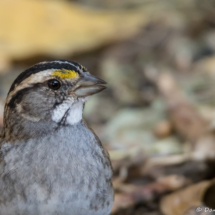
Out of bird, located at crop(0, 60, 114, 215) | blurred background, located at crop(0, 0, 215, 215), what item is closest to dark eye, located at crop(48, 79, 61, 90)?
bird, located at crop(0, 60, 114, 215)

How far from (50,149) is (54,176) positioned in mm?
148

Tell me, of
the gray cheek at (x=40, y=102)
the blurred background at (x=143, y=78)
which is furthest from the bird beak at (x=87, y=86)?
the blurred background at (x=143, y=78)

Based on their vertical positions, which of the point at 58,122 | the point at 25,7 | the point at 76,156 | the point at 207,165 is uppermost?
the point at 25,7

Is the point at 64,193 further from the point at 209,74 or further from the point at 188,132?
the point at 209,74

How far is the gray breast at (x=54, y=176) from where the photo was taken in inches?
88.7

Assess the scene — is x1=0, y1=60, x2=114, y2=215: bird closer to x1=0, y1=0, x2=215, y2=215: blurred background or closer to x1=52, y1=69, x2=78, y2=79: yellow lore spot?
x1=52, y1=69, x2=78, y2=79: yellow lore spot

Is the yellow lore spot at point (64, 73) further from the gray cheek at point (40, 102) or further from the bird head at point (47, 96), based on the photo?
the gray cheek at point (40, 102)

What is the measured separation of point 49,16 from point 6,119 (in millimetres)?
3135

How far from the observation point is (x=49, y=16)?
536 centimetres

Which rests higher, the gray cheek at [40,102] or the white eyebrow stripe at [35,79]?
the white eyebrow stripe at [35,79]

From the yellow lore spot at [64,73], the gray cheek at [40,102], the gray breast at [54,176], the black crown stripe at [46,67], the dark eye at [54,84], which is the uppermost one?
the black crown stripe at [46,67]

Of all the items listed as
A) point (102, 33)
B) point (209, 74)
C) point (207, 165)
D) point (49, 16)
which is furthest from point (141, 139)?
point (49, 16)

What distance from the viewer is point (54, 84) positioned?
232cm

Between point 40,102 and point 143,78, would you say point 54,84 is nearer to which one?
point 40,102
